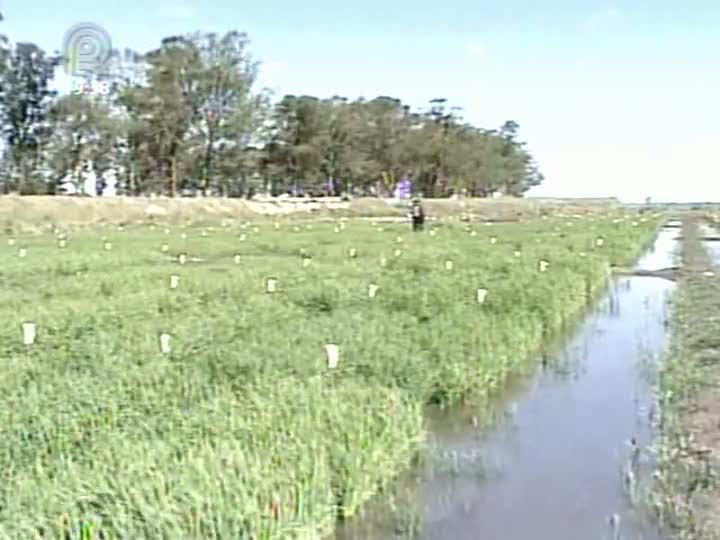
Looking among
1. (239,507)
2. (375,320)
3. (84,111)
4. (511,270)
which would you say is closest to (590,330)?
(511,270)

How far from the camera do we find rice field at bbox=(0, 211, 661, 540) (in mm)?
5508

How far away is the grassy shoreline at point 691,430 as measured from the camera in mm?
6863

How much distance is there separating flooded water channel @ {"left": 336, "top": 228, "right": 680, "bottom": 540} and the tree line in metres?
52.7

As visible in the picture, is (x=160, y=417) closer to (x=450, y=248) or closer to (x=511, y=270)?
(x=511, y=270)

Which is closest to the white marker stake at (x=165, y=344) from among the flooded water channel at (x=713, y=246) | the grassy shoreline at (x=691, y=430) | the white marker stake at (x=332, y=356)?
the white marker stake at (x=332, y=356)

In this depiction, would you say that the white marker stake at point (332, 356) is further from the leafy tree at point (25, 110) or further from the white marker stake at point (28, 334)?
the leafy tree at point (25, 110)

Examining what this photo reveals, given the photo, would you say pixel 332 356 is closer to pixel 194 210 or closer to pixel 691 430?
pixel 691 430

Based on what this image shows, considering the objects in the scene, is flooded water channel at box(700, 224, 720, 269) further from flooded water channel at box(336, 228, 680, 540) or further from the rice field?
flooded water channel at box(336, 228, 680, 540)

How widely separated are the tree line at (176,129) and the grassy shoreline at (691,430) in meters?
50.4

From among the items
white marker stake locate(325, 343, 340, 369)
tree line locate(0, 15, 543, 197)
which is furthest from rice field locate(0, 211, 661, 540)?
tree line locate(0, 15, 543, 197)

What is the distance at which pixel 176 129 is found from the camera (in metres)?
64.7

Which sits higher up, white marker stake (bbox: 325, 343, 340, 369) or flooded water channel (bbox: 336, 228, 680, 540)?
white marker stake (bbox: 325, 343, 340, 369)

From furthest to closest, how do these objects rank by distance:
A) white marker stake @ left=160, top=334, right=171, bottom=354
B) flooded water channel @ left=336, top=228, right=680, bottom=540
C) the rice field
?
white marker stake @ left=160, top=334, right=171, bottom=354 < flooded water channel @ left=336, top=228, right=680, bottom=540 < the rice field

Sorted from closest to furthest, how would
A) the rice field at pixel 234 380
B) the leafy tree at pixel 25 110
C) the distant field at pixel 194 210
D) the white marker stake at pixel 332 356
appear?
1. the rice field at pixel 234 380
2. the white marker stake at pixel 332 356
3. the distant field at pixel 194 210
4. the leafy tree at pixel 25 110
